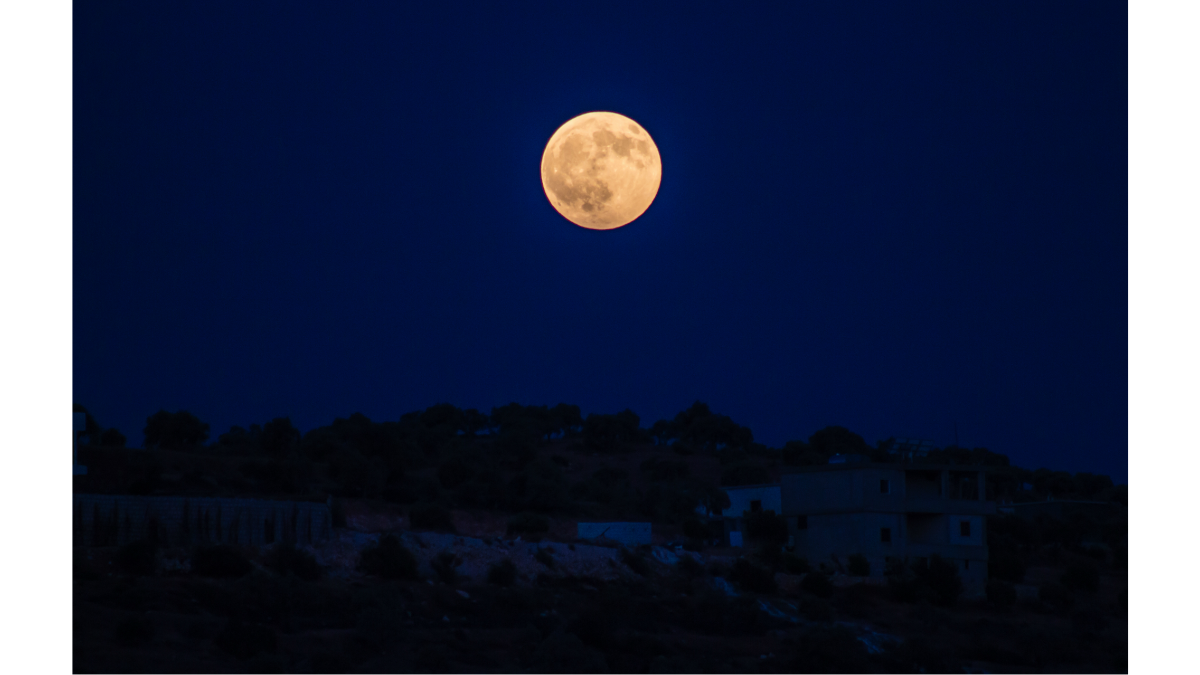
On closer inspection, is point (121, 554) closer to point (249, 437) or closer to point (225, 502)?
point (225, 502)

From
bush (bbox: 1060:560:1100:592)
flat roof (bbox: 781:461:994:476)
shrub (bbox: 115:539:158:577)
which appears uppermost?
flat roof (bbox: 781:461:994:476)

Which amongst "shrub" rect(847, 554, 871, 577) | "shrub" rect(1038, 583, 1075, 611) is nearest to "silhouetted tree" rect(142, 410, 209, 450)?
"shrub" rect(847, 554, 871, 577)

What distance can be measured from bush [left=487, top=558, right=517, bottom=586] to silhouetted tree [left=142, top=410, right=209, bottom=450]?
42764mm

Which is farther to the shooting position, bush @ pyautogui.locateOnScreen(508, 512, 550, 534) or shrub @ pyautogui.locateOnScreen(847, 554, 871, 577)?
bush @ pyautogui.locateOnScreen(508, 512, 550, 534)

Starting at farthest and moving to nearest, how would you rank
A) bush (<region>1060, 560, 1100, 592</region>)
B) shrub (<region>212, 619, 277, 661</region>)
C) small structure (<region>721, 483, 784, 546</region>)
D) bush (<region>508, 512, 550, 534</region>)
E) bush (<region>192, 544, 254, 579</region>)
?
small structure (<region>721, 483, 784, 546</region>) < bush (<region>508, 512, 550, 534</region>) < bush (<region>1060, 560, 1100, 592</region>) < bush (<region>192, 544, 254, 579</region>) < shrub (<region>212, 619, 277, 661</region>)

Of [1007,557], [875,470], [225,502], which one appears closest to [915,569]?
[875,470]

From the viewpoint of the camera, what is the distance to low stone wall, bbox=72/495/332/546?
3650cm

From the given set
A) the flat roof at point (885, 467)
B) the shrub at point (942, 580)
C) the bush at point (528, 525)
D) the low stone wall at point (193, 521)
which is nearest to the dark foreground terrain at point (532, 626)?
the shrub at point (942, 580)

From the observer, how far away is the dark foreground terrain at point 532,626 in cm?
2781

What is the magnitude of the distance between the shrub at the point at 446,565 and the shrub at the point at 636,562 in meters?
6.60

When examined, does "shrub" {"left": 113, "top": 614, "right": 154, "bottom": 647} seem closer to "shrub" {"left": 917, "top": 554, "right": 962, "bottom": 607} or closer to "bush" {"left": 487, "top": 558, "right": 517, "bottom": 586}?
"bush" {"left": 487, "top": 558, "right": 517, "bottom": 586}

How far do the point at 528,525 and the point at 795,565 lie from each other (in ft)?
51.3

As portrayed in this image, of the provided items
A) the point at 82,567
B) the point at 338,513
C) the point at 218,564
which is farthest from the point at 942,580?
the point at 82,567

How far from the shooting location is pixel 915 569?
46.6m
